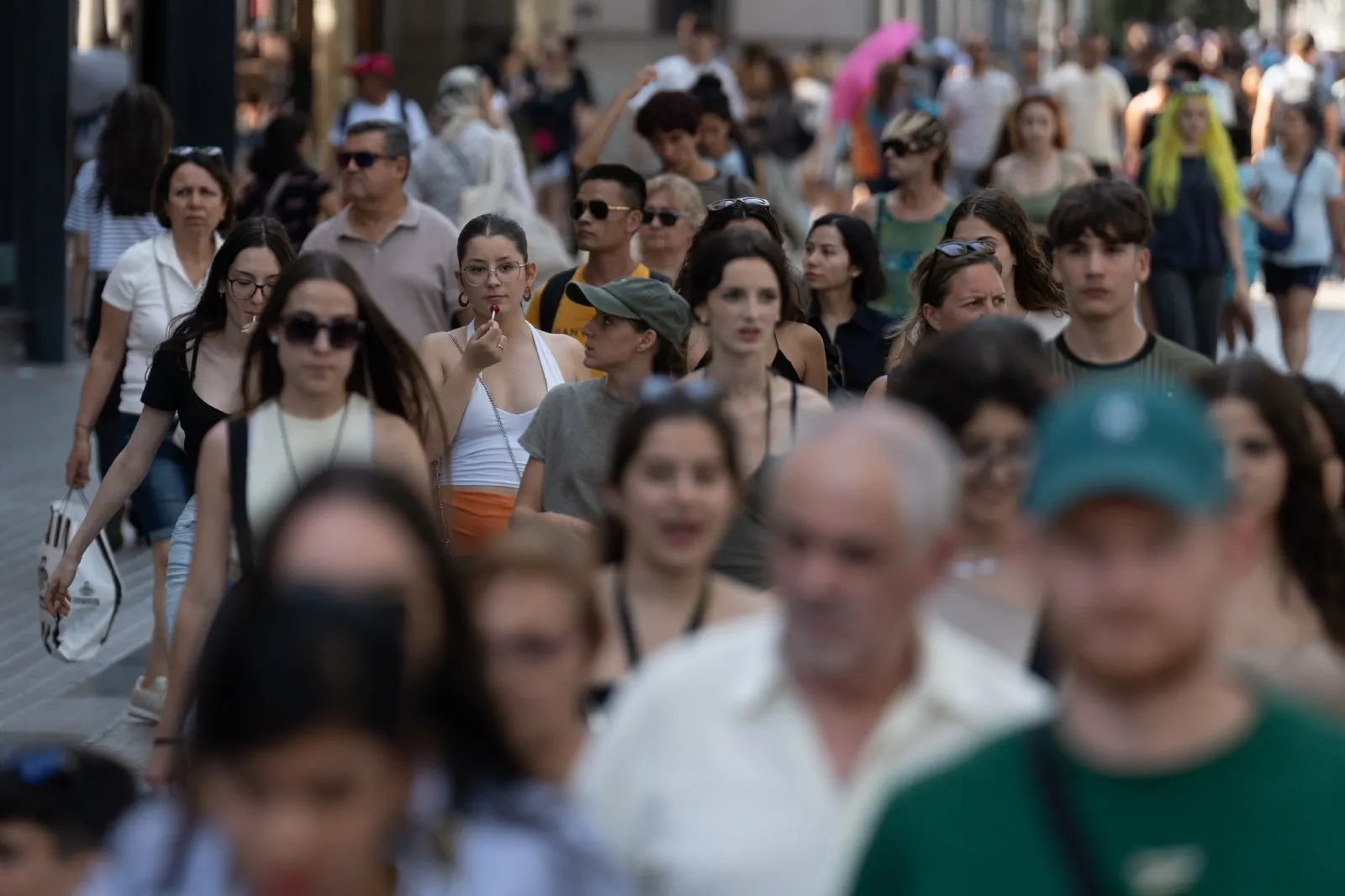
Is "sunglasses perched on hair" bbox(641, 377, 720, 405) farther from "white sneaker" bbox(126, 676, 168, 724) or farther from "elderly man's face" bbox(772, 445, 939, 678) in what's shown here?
"white sneaker" bbox(126, 676, 168, 724)

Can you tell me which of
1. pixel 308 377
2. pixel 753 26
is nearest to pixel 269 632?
pixel 308 377

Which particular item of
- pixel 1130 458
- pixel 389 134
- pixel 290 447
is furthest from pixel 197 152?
pixel 1130 458

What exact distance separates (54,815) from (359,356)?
5.37 feet

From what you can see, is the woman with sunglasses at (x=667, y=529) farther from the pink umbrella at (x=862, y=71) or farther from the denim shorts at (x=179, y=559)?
the pink umbrella at (x=862, y=71)

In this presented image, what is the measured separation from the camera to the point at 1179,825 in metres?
2.51

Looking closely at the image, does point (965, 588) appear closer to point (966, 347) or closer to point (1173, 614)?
point (966, 347)

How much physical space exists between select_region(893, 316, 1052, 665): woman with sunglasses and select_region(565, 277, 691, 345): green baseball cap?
9.19 feet

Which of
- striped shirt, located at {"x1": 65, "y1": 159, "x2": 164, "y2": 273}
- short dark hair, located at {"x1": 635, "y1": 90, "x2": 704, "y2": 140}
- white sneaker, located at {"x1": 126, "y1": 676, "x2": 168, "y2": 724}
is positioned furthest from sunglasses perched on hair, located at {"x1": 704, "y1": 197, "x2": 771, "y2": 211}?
striped shirt, located at {"x1": 65, "y1": 159, "x2": 164, "y2": 273}

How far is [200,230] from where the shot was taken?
9.21m

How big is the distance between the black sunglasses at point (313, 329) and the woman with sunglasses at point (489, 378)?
58.7 inches

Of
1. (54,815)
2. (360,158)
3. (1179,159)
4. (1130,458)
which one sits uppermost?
(1179,159)

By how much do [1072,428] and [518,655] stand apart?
1.22m

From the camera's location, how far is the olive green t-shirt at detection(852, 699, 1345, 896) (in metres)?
2.51

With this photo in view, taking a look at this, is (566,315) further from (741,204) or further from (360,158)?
(360,158)
